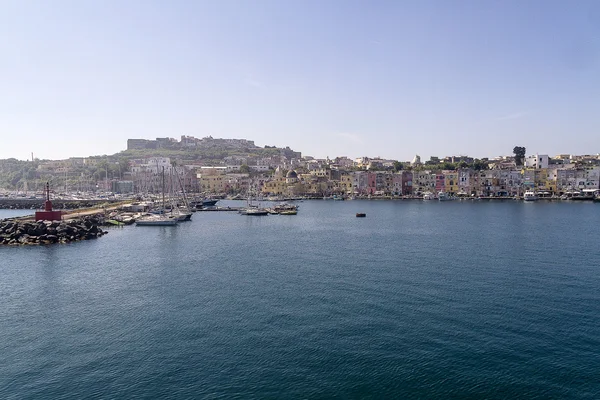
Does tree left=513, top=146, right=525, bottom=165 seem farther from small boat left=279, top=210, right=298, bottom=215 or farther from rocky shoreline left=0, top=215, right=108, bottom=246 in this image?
rocky shoreline left=0, top=215, right=108, bottom=246

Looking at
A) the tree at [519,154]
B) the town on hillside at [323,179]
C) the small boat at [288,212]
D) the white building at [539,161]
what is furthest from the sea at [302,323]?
the tree at [519,154]

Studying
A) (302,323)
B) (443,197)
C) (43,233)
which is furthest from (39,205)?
(443,197)

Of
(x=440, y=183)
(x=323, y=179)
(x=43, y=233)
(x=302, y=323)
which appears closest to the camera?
(x=302, y=323)

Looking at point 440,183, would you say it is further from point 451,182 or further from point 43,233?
point 43,233

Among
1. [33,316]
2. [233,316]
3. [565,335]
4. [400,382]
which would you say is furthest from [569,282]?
[33,316]

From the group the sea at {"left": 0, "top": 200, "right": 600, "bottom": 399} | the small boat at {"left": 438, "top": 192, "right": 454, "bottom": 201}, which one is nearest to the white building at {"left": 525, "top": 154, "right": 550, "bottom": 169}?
the small boat at {"left": 438, "top": 192, "right": 454, "bottom": 201}

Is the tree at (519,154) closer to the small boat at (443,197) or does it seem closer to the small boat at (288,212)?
the small boat at (443,197)
